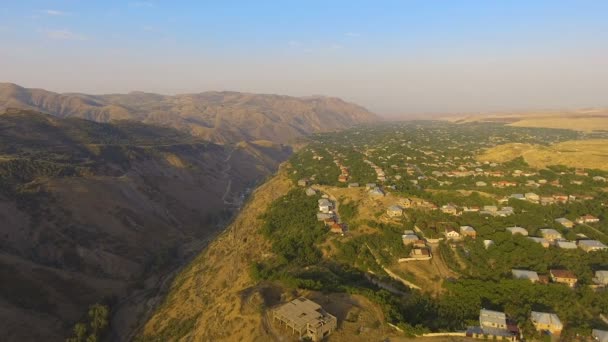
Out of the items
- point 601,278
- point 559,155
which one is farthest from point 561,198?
point 559,155

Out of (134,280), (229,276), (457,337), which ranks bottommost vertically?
(134,280)

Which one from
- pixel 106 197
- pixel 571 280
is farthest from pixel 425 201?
pixel 106 197

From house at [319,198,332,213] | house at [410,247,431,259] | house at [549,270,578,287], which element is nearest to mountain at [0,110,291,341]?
house at [319,198,332,213]

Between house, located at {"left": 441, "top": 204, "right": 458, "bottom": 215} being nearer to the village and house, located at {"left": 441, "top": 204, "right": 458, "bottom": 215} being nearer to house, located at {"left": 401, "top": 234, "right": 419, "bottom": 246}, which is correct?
the village

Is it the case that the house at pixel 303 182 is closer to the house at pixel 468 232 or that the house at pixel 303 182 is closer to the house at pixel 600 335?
the house at pixel 468 232

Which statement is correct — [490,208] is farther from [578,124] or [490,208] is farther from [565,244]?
[578,124]

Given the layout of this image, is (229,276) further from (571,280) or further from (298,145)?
(298,145)

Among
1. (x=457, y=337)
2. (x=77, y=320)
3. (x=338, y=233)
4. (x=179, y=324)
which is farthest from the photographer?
(x=338, y=233)
